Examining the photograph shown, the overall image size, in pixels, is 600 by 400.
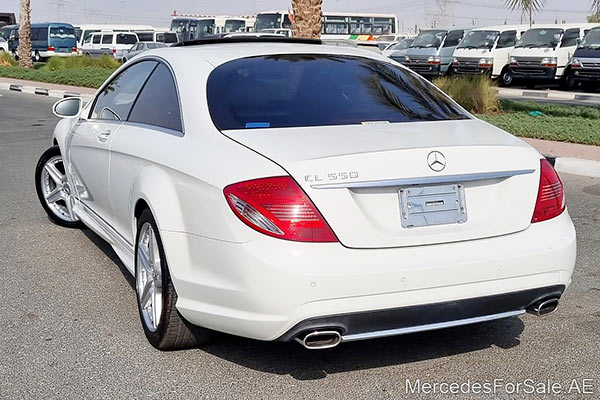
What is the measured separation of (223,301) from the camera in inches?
141

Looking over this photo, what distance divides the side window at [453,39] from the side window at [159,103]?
2567 centimetres

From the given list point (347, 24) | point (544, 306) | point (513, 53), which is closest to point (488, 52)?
point (513, 53)

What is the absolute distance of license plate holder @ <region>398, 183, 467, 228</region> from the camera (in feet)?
11.6

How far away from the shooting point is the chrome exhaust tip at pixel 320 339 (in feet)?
11.3

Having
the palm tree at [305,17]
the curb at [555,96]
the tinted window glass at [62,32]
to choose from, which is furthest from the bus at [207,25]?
the palm tree at [305,17]

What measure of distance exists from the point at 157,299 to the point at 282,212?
108 cm

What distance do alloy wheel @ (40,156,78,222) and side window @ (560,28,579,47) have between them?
2123cm

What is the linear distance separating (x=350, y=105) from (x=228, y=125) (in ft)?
2.30

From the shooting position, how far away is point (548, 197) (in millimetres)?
3883

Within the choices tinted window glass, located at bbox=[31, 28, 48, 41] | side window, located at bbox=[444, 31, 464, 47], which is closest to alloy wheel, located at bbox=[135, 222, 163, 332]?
side window, located at bbox=[444, 31, 464, 47]

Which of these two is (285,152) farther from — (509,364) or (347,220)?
(509,364)

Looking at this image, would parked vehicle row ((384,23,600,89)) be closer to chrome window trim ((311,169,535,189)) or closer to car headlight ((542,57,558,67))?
car headlight ((542,57,558,67))

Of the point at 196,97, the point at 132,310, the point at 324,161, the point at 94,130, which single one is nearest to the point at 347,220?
the point at 324,161

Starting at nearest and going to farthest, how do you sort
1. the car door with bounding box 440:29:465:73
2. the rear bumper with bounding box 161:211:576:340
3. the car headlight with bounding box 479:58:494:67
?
the rear bumper with bounding box 161:211:576:340
the car headlight with bounding box 479:58:494:67
the car door with bounding box 440:29:465:73
